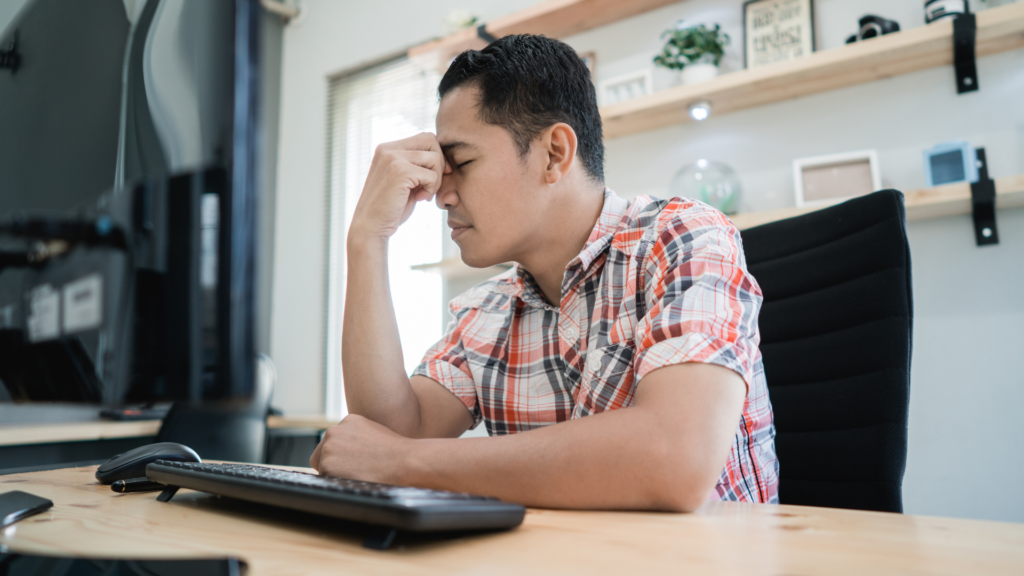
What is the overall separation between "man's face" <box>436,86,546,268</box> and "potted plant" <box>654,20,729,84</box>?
1.18 metres

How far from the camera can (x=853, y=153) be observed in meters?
1.77

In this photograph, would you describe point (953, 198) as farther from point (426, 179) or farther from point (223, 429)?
point (223, 429)

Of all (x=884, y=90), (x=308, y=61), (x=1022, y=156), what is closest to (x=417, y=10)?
(x=308, y=61)

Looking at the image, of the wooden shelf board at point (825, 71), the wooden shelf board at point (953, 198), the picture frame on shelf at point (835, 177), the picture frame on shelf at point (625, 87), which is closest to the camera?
the wooden shelf board at point (953, 198)

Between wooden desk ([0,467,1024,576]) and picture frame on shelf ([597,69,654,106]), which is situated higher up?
picture frame on shelf ([597,69,654,106])

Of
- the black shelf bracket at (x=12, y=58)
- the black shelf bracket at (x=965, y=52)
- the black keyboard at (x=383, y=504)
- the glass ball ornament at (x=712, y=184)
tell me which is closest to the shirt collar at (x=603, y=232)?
the black keyboard at (x=383, y=504)

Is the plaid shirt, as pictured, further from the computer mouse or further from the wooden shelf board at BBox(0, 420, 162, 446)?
the wooden shelf board at BBox(0, 420, 162, 446)

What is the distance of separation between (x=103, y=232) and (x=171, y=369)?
0.10m

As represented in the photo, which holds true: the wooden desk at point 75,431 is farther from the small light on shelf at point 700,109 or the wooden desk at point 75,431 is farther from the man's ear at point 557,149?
the small light on shelf at point 700,109

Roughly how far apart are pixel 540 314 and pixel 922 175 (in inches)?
51.9

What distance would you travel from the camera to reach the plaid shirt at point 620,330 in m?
0.67

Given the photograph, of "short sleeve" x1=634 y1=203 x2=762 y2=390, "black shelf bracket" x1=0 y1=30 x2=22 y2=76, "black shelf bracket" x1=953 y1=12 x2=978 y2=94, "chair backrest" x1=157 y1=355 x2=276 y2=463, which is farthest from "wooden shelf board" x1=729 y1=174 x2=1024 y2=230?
"chair backrest" x1=157 y1=355 x2=276 y2=463

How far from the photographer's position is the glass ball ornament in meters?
1.90

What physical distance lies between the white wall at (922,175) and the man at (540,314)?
3.58 feet
